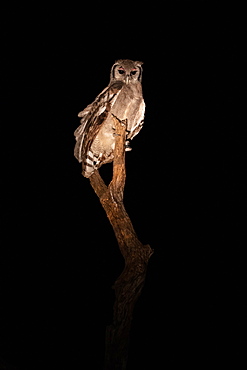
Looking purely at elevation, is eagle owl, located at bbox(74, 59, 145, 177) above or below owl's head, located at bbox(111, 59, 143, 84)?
below

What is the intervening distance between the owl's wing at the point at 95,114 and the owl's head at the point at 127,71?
60 millimetres

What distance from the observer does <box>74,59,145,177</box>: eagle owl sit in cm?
211

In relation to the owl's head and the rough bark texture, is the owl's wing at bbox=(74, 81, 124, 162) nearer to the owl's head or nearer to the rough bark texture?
the owl's head

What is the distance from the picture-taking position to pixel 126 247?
1.77 m

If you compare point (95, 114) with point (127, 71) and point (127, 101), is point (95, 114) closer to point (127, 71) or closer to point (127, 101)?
point (127, 101)

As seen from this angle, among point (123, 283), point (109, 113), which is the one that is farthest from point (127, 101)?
point (123, 283)

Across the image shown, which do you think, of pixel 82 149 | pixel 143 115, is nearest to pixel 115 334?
pixel 82 149

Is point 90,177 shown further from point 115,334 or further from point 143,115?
point 115,334

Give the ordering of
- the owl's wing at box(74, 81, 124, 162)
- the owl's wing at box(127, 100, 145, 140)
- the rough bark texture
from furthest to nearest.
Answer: the owl's wing at box(127, 100, 145, 140) < the owl's wing at box(74, 81, 124, 162) < the rough bark texture

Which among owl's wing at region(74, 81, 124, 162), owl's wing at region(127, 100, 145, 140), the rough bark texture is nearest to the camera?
the rough bark texture

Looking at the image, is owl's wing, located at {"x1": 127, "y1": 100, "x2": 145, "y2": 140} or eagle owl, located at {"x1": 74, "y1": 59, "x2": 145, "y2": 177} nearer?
eagle owl, located at {"x1": 74, "y1": 59, "x2": 145, "y2": 177}

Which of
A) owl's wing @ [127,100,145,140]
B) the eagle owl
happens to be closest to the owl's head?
the eagle owl

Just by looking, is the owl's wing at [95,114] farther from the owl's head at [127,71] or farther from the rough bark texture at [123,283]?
the rough bark texture at [123,283]

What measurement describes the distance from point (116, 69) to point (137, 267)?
4.14ft
